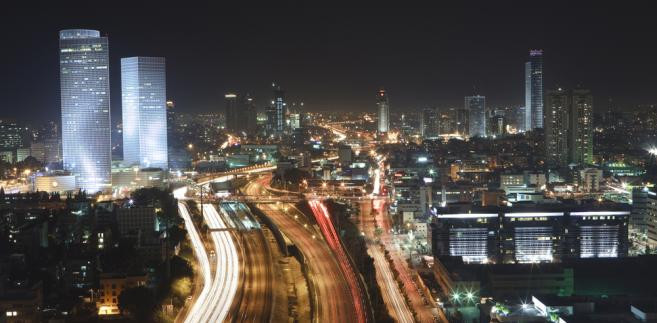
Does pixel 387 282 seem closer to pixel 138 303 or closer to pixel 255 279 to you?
pixel 255 279

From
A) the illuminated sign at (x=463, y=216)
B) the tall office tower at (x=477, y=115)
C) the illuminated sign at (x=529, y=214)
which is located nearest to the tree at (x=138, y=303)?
the illuminated sign at (x=463, y=216)

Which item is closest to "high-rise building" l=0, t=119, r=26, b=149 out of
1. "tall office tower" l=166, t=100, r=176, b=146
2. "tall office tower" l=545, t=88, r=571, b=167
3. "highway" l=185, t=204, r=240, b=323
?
"tall office tower" l=166, t=100, r=176, b=146

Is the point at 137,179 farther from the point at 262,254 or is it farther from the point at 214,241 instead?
the point at 262,254

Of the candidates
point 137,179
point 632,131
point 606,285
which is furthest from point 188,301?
point 632,131

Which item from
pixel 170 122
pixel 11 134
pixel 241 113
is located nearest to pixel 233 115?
pixel 241 113

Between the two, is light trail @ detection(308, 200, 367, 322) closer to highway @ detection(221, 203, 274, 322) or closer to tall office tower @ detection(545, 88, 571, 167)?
highway @ detection(221, 203, 274, 322)

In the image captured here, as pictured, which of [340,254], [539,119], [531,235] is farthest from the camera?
[539,119]
